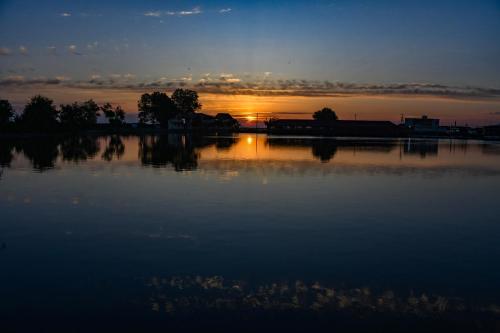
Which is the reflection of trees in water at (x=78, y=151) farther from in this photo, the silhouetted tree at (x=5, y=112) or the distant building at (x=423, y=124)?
the distant building at (x=423, y=124)

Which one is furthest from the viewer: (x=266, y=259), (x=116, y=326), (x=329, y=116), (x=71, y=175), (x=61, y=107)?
(x=329, y=116)

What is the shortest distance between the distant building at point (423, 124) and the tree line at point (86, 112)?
82547 millimetres

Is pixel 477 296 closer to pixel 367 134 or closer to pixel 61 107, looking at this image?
pixel 61 107

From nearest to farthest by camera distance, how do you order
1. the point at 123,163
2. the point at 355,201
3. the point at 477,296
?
the point at 477,296 < the point at 355,201 < the point at 123,163

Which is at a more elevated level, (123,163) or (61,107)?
(61,107)

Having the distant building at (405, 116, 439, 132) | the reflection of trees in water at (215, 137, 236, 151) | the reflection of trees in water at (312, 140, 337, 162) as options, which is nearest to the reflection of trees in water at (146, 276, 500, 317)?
the reflection of trees in water at (312, 140, 337, 162)

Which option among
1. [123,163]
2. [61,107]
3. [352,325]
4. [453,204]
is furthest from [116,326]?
[61,107]

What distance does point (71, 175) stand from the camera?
26.0 metres

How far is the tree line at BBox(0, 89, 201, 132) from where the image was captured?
82.8 m

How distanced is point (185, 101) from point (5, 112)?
9042 cm

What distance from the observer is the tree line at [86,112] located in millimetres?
82750

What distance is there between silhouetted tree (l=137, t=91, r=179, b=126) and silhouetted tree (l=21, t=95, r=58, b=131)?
6217 centimetres

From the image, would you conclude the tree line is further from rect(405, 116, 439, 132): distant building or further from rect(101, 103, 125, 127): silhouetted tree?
rect(405, 116, 439, 132): distant building

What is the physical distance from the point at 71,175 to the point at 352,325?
73.3ft
